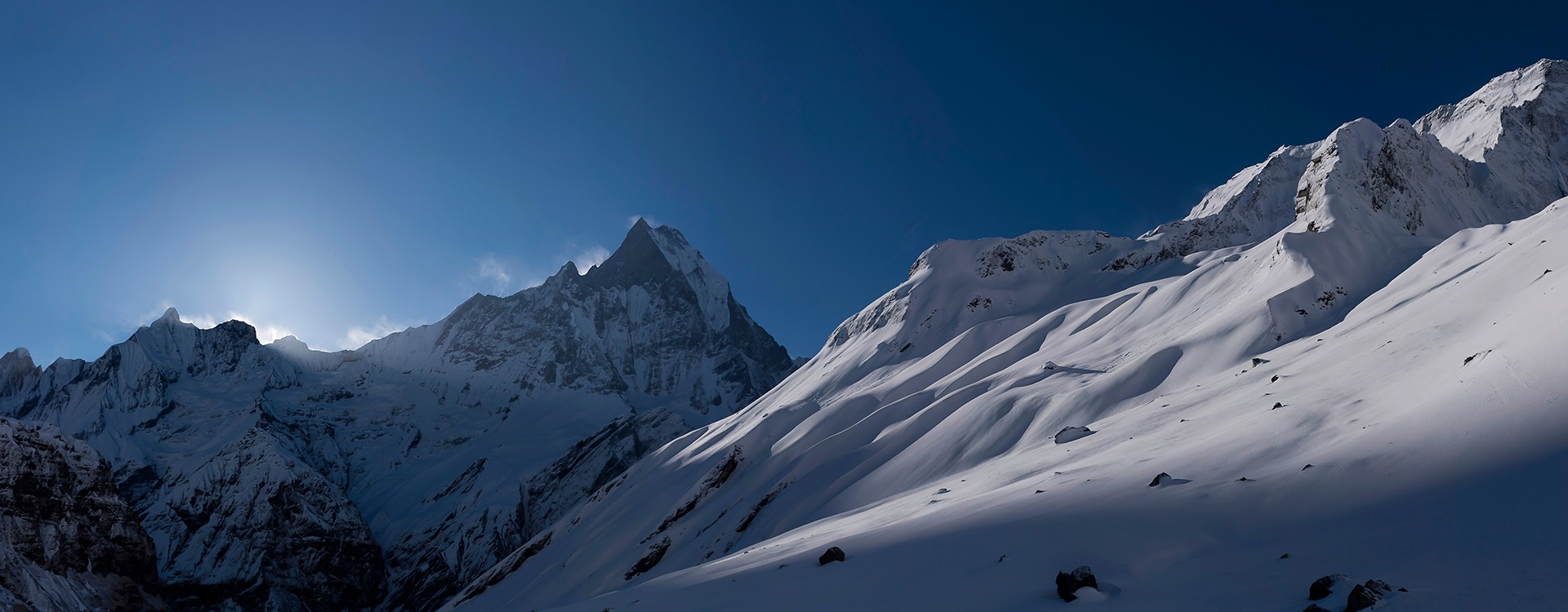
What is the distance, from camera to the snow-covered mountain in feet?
32.2

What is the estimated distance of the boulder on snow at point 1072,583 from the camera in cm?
943

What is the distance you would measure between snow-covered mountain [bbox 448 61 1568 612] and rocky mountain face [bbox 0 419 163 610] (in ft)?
155

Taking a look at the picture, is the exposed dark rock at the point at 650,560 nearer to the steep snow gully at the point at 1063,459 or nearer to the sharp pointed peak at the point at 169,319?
the steep snow gully at the point at 1063,459

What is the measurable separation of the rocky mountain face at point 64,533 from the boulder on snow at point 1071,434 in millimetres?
90422

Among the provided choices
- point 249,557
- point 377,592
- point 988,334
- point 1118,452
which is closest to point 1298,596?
point 1118,452

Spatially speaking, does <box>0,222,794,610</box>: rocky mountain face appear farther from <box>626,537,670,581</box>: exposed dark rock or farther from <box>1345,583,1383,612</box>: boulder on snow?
<box>1345,583,1383,612</box>: boulder on snow

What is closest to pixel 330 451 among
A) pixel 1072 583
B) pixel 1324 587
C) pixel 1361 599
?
pixel 1072 583

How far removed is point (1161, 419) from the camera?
1014 inches

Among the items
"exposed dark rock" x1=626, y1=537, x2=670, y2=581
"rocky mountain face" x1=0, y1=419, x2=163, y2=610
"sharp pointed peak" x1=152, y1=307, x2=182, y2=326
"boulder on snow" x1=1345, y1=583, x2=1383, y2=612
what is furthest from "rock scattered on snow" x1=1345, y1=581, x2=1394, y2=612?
"sharp pointed peak" x1=152, y1=307, x2=182, y2=326

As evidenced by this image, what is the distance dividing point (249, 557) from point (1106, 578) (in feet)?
502

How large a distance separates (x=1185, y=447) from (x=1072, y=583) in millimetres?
12193

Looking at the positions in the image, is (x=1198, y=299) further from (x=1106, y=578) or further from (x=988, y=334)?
(x=1106, y=578)

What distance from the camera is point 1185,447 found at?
19.4m

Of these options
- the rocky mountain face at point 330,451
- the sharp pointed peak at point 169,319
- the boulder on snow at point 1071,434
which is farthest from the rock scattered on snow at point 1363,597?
the sharp pointed peak at point 169,319
